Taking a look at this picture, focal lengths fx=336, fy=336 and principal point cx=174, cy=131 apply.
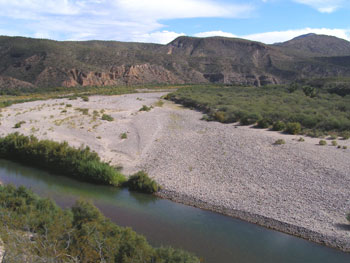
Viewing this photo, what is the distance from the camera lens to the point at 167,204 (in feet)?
50.1

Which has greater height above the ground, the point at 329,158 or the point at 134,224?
the point at 329,158

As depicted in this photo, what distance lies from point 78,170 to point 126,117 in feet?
56.1

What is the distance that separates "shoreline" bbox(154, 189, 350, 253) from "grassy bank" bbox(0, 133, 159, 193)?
138 cm

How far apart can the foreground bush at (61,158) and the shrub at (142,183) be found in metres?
0.67

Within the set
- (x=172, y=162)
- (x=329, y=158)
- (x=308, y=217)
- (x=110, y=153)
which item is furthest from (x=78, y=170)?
(x=329, y=158)

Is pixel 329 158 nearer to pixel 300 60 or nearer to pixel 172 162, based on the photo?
pixel 172 162

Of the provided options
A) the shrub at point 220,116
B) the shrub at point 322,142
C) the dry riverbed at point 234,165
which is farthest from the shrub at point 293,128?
the shrub at point 220,116

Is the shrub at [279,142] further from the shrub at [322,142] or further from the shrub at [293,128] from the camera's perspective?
the shrub at [293,128]

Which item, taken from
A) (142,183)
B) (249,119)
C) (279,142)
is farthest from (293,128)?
(142,183)

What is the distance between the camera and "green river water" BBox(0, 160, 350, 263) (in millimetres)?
11203

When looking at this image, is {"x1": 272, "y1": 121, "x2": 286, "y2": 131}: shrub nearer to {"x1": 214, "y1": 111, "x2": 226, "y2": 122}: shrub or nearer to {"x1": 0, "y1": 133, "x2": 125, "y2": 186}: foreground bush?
{"x1": 214, "y1": 111, "x2": 226, "y2": 122}: shrub

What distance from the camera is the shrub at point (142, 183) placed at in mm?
16547

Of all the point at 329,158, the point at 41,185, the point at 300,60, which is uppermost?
the point at 300,60

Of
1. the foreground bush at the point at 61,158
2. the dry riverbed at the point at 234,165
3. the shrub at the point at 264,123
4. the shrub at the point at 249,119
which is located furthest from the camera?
the shrub at the point at 249,119
